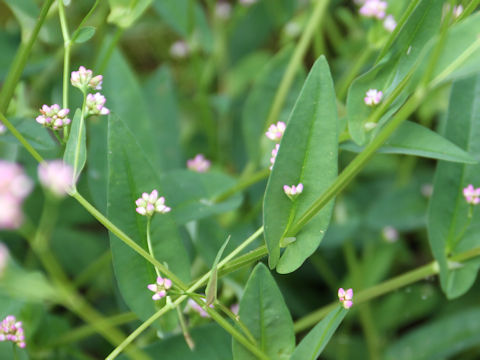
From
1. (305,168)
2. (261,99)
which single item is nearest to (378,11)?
(261,99)

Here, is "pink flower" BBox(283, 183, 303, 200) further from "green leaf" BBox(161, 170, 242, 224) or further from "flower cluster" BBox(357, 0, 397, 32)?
"flower cluster" BBox(357, 0, 397, 32)

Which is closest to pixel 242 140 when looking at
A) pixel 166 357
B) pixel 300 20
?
pixel 300 20

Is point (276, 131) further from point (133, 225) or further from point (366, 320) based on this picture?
point (366, 320)

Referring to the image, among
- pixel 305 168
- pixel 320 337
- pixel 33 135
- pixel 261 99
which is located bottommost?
pixel 320 337

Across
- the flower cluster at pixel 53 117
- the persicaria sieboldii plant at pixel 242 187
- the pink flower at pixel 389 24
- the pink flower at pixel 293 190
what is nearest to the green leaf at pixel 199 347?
the persicaria sieboldii plant at pixel 242 187

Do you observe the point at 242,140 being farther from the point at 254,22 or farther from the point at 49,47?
the point at 49,47

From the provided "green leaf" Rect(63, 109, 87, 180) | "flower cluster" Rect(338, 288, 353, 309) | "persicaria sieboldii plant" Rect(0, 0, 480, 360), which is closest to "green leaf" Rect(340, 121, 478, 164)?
"persicaria sieboldii plant" Rect(0, 0, 480, 360)
